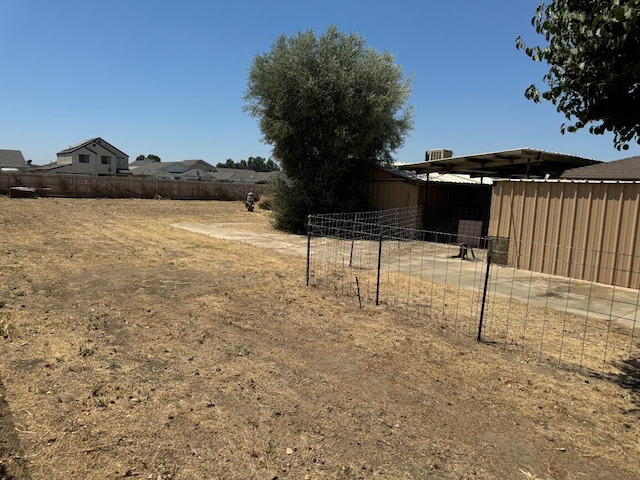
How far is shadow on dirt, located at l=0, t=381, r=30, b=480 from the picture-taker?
2.60m

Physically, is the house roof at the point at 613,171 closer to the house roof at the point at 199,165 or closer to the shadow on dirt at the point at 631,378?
the shadow on dirt at the point at 631,378

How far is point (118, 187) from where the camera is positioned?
3244 centimetres

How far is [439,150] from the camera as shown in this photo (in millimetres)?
19031

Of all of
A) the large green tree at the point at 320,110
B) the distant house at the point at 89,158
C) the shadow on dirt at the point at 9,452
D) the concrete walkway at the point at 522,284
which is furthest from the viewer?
the distant house at the point at 89,158

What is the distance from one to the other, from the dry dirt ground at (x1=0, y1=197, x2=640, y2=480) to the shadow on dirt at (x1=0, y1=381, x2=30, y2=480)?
11 mm

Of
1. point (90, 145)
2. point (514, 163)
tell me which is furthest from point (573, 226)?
point (90, 145)

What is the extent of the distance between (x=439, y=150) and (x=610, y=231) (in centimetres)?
1010

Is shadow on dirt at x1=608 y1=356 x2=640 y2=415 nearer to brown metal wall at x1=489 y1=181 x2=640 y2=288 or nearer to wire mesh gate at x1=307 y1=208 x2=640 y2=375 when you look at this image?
Result: wire mesh gate at x1=307 y1=208 x2=640 y2=375

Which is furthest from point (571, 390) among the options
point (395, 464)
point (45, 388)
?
point (45, 388)

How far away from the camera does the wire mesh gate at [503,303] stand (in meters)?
5.35

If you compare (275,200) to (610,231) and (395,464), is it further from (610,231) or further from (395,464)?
(395,464)

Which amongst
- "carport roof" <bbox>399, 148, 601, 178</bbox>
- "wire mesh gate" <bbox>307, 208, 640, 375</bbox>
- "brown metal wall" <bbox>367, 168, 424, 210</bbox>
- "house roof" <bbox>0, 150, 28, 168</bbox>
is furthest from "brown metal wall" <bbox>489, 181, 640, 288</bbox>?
"house roof" <bbox>0, 150, 28, 168</bbox>

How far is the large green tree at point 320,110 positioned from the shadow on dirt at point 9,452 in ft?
54.2

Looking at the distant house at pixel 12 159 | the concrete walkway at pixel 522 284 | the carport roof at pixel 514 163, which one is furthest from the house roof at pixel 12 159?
the carport roof at pixel 514 163
